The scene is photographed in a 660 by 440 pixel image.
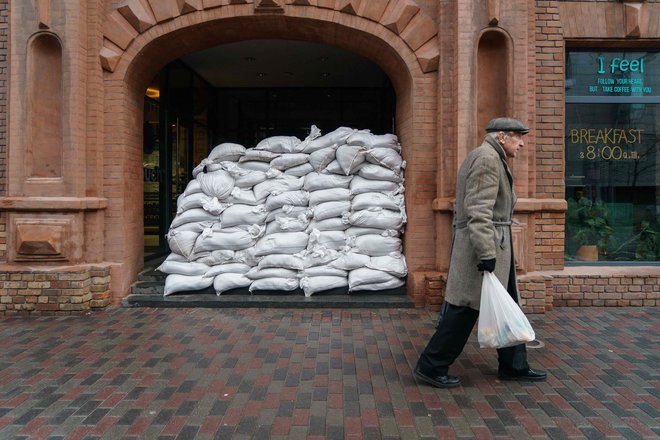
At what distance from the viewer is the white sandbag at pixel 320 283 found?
20.3 ft

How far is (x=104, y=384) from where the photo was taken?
3.79 m

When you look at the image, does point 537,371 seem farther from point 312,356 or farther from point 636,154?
point 636,154

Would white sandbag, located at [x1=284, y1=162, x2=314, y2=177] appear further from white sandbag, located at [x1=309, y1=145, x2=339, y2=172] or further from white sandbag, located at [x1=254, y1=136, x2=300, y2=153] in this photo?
white sandbag, located at [x1=254, y1=136, x2=300, y2=153]

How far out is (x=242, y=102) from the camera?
10.8 m

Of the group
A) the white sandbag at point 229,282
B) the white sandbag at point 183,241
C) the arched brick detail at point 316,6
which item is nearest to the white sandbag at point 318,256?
the white sandbag at point 229,282

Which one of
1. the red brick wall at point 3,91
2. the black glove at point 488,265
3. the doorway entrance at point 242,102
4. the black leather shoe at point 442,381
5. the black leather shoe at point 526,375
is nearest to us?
the black glove at point 488,265

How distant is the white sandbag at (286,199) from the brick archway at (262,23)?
55.5 inches

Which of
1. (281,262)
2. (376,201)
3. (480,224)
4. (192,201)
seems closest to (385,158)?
(376,201)

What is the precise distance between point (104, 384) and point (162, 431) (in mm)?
979

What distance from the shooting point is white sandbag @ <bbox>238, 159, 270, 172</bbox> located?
6883 millimetres

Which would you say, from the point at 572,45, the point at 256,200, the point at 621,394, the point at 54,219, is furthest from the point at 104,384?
the point at 572,45

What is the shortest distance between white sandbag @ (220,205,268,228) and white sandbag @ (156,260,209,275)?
2.03 feet

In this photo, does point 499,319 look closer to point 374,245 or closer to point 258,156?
point 374,245

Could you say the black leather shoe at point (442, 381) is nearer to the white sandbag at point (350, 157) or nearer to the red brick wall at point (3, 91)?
the white sandbag at point (350, 157)
